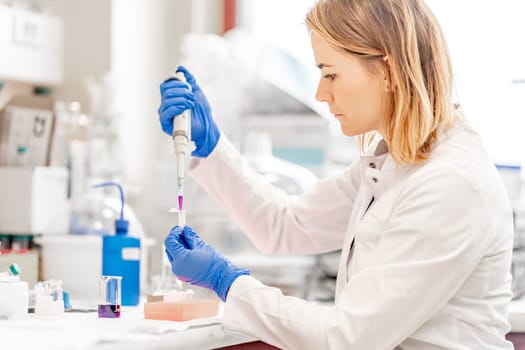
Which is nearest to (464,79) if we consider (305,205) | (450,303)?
(305,205)

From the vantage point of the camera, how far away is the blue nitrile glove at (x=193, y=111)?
191cm

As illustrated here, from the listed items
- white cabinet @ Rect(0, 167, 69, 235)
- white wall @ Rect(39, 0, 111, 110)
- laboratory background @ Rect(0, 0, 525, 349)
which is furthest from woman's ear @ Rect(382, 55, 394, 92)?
white wall @ Rect(39, 0, 111, 110)

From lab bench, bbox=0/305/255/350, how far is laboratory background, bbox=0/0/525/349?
272mm

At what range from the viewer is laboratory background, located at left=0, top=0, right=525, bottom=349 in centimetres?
236

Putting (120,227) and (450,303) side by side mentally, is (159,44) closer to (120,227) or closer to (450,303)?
(120,227)

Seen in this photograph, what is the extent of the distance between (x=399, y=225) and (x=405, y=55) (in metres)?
0.30

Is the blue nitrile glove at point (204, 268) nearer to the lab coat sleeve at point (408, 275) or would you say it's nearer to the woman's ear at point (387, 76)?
the lab coat sleeve at point (408, 275)

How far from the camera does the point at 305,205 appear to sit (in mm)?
2055

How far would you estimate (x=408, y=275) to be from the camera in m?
1.50

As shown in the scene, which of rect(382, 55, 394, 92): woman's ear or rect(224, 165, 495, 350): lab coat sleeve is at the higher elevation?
rect(382, 55, 394, 92): woman's ear

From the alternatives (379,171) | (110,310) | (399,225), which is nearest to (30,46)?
(110,310)

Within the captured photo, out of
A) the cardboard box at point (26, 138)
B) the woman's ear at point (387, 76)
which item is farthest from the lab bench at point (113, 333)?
the cardboard box at point (26, 138)

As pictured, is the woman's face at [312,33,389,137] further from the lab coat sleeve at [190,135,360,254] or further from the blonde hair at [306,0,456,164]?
the lab coat sleeve at [190,135,360,254]

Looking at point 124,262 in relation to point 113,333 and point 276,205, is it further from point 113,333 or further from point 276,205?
point 113,333
